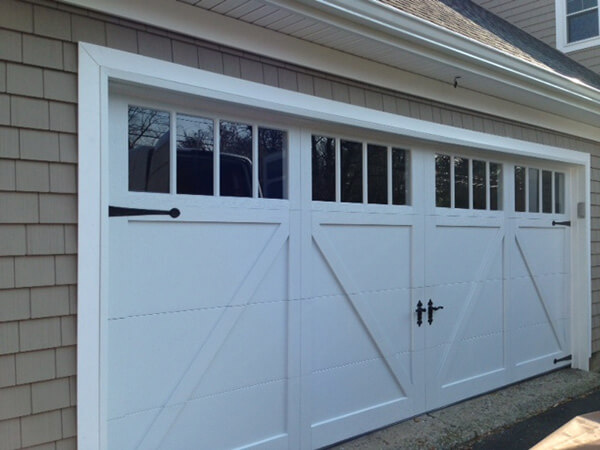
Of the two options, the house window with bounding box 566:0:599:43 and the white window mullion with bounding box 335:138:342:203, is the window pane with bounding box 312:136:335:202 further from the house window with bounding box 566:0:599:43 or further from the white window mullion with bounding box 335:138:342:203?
the house window with bounding box 566:0:599:43

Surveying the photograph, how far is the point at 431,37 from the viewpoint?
3.92 metres

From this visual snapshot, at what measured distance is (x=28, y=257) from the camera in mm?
2584

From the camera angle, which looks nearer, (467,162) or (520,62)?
(520,62)

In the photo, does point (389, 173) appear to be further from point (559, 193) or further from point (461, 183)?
point (559, 193)

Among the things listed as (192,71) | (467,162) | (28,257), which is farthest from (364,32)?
(28,257)

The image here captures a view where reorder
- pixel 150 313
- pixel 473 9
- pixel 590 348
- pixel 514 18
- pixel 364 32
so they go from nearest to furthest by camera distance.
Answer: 1. pixel 150 313
2. pixel 364 32
3. pixel 590 348
4. pixel 473 9
5. pixel 514 18

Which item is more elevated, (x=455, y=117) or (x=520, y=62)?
(x=520, y=62)

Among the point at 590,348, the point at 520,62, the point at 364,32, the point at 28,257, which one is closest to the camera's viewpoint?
the point at 28,257

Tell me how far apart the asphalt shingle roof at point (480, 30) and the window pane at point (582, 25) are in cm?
48

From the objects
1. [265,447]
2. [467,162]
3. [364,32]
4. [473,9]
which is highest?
[473,9]

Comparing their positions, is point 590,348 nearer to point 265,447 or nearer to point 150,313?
point 265,447

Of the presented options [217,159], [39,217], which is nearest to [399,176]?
[217,159]

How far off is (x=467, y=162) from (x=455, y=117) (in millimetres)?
524

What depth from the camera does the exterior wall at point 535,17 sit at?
336 inches
